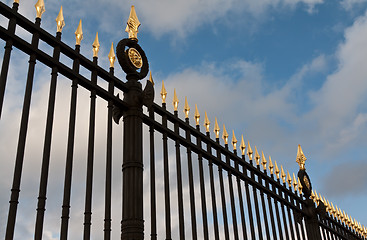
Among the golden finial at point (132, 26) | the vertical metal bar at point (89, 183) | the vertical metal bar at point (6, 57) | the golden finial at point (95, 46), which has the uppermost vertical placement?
the golden finial at point (132, 26)

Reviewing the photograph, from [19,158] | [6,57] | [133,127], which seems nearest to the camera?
[19,158]

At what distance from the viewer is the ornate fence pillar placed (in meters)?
6.31

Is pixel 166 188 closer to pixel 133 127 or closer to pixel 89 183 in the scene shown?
pixel 133 127

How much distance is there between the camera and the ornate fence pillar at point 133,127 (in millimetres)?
6310

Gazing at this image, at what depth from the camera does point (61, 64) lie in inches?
246

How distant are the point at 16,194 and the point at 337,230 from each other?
412 inches

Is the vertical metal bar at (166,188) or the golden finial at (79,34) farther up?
the golden finial at (79,34)

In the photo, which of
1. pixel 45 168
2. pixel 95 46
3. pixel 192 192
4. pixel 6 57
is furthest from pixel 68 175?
pixel 192 192

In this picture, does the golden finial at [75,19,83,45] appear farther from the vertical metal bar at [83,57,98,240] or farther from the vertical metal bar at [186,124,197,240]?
the vertical metal bar at [186,124,197,240]

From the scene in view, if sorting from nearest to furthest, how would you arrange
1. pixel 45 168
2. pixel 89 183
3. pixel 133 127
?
pixel 45 168, pixel 89 183, pixel 133 127

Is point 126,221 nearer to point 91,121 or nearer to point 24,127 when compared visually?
point 91,121

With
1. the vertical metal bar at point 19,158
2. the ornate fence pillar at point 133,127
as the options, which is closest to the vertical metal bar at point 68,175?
the vertical metal bar at point 19,158

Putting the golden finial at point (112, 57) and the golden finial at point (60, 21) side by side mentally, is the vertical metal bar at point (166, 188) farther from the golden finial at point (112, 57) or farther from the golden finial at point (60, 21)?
the golden finial at point (60, 21)

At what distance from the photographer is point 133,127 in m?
6.99
